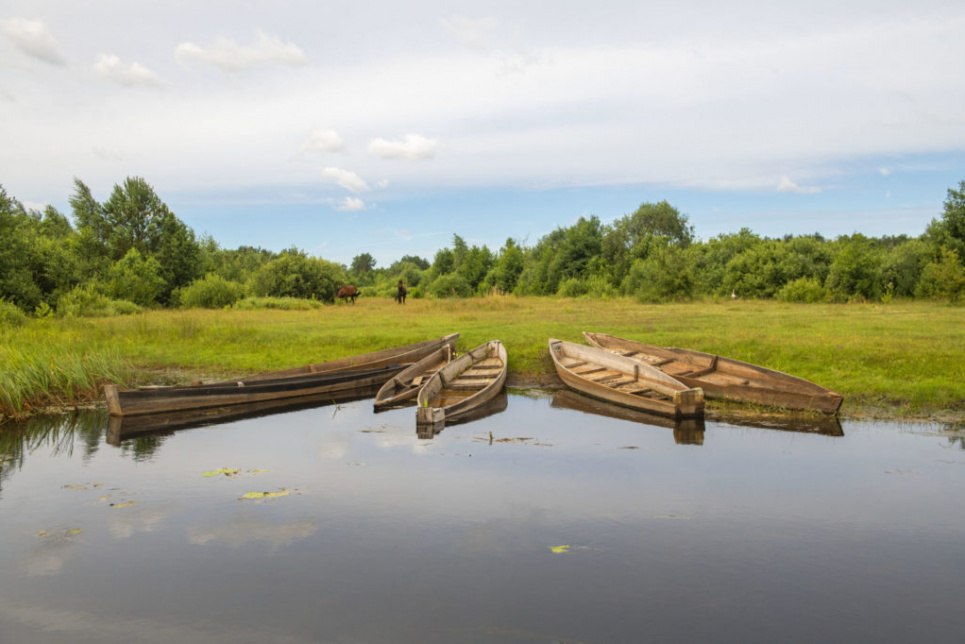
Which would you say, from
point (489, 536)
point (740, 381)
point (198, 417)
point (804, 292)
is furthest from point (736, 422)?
point (804, 292)

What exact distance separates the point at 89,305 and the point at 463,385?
19.6 m

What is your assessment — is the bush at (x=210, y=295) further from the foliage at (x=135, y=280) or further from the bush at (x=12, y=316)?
the bush at (x=12, y=316)

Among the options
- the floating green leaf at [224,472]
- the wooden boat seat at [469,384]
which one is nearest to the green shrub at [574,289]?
the wooden boat seat at [469,384]

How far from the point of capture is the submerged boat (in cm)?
1172

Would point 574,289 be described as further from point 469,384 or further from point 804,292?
point 469,384

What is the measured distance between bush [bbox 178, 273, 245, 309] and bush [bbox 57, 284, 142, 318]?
3896 mm

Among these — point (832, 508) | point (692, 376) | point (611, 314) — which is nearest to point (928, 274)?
point (611, 314)

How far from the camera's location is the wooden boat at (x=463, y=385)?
11.0m

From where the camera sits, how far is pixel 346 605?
5449mm

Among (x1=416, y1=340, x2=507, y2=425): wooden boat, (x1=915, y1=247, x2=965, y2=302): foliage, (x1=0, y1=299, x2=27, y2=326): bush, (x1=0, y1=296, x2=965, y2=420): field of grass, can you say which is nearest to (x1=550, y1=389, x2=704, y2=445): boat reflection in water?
(x1=416, y1=340, x2=507, y2=425): wooden boat

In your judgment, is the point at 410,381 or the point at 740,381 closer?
the point at 740,381

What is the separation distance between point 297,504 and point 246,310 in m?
24.2

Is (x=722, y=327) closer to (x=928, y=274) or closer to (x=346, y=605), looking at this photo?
(x=346, y=605)

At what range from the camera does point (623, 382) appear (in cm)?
1327
